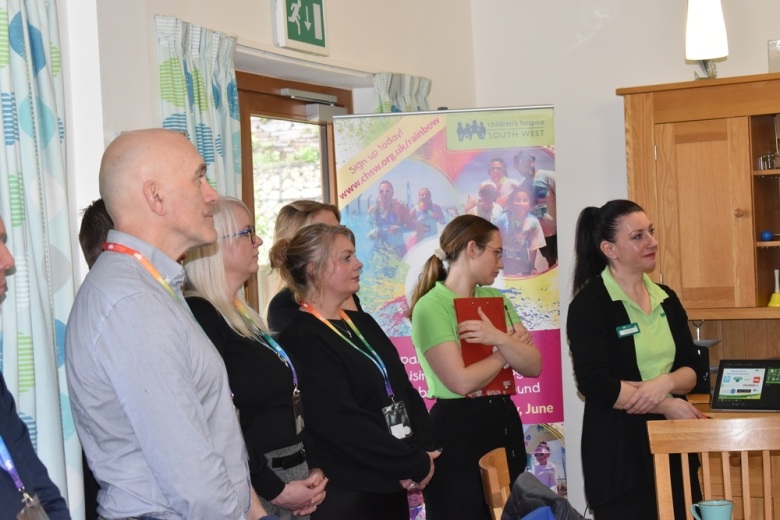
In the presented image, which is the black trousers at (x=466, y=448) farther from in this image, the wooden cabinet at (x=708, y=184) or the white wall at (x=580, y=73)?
the white wall at (x=580, y=73)

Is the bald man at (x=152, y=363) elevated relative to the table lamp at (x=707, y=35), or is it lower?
lower

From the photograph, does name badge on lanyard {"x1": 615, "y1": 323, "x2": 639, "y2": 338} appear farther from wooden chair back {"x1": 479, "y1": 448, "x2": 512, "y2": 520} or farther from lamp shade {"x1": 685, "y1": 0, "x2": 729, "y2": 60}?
lamp shade {"x1": 685, "y1": 0, "x2": 729, "y2": 60}

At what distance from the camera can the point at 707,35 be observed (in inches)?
184

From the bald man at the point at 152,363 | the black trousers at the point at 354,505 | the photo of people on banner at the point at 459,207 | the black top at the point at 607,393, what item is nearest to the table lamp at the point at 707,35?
the photo of people on banner at the point at 459,207

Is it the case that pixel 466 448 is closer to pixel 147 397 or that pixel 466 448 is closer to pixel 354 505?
pixel 354 505

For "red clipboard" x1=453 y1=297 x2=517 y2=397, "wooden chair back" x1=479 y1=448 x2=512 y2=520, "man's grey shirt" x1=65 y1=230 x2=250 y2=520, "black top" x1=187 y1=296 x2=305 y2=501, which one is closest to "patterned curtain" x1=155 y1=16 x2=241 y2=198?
"red clipboard" x1=453 y1=297 x2=517 y2=397

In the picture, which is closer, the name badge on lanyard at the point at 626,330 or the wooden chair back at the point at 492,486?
the wooden chair back at the point at 492,486

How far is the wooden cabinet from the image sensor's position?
4.50 meters

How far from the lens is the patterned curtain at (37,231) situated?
2.46 metres

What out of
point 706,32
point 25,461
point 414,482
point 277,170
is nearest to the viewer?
point 25,461

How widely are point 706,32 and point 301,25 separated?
6.53 ft

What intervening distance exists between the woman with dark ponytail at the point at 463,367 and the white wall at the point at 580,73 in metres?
2.02

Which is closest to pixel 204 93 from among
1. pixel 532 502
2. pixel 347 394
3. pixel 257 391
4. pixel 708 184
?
pixel 347 394

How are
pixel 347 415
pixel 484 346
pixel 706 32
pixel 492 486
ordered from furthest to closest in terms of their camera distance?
pixel 706 32 → pixel 484 346 → pixel 347 415 → pixel 492 486
